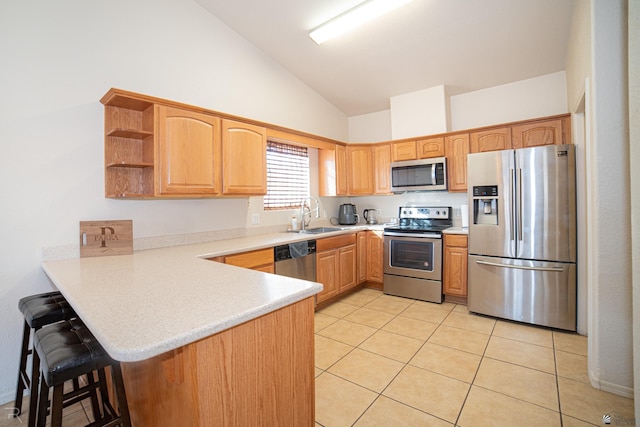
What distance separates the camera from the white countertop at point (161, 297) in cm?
88

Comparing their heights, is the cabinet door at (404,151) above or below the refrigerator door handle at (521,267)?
above

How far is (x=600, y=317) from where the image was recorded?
1941 millimetres

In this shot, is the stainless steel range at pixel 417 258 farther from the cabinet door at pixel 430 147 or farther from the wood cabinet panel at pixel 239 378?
the wood cabinet panel at pixel 239 378

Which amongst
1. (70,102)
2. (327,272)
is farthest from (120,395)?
(327,272)

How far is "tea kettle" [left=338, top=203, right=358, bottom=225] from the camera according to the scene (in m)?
4.66

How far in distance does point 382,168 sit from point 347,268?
1530mm

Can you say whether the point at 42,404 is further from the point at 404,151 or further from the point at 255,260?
the point at 404,151

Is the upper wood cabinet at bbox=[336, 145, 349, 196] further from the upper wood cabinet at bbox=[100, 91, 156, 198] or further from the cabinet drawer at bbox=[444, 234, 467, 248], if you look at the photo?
the upper wood cabinet at bbox=[100, 91, 156, 198]

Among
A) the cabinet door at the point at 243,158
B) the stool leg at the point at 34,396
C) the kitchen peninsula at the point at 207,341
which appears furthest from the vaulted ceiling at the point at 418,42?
the stool leg at the point at 34,396

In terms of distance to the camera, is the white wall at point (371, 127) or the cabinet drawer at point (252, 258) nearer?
the cabinet drawer at point (252, 258)

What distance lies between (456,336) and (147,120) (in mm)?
3219

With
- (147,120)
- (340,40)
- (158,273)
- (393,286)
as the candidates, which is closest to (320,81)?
(340,40)

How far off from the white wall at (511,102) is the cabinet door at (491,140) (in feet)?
1.33

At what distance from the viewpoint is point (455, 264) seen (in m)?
3.51
